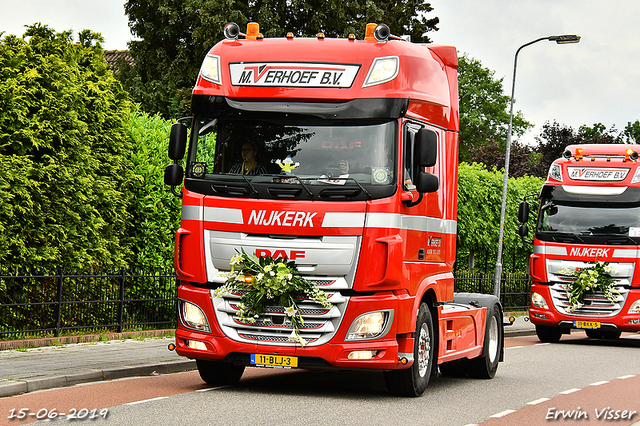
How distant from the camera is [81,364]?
39.0 ft

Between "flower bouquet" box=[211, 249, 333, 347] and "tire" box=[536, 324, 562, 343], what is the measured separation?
12769 millimetres

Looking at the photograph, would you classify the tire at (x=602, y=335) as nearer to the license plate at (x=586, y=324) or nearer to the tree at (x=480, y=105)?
the license plate at (x=586, y=324)

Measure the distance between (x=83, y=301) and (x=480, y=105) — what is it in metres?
57.9

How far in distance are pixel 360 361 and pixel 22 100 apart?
7366 mm

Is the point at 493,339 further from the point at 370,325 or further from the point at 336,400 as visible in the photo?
the point at 370,325

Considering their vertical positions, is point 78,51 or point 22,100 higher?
point 78,51

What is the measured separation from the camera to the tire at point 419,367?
34.0 feet

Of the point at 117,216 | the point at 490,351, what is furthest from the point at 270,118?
the point at 117,216

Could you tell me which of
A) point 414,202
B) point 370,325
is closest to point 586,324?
point 414,202

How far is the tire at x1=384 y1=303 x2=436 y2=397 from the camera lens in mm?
10375

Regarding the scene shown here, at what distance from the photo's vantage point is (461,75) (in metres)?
71.3

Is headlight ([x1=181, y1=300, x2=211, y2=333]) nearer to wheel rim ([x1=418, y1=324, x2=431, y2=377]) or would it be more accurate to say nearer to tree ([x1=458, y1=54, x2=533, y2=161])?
wheel rim ([x1=418, y1=324, x2=431, y2=377])

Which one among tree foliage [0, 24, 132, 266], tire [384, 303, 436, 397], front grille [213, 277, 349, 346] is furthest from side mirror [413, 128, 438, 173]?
tree foliage [0, 24, 132, 266]

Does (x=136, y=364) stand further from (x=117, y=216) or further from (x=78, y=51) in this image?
(x=78, y=51)
